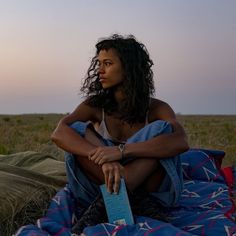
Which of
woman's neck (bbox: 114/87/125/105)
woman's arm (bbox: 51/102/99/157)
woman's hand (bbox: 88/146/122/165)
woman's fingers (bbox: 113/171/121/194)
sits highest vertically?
woman's neck (bbox: 114/87/125/105)

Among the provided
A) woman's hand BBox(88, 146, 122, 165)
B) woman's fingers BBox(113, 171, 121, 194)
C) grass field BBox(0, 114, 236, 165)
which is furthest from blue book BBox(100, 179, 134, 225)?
grass field BBox(0, 114, 236, 165)

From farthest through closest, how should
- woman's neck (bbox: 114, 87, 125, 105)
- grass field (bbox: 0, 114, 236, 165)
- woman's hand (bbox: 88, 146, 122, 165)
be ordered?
grass field (bbox: 0, 114, 236, 165) → woman's neck (bbox: 114, 87, 125, 105) → woman's hand (bbox: 88, 146, 122, 165)

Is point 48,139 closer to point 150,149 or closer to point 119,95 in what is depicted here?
point 119,95

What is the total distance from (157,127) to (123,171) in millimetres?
416

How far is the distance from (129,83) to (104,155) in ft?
2.63

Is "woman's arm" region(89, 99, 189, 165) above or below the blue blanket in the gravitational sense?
above

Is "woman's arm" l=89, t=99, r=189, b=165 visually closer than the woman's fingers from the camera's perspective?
No

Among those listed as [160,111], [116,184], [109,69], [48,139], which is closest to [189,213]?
[116,184]

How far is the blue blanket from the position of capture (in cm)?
308

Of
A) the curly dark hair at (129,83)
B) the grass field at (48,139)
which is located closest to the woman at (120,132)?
the curly dark hair at (129,83)

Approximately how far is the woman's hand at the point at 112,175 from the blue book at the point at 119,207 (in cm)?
3

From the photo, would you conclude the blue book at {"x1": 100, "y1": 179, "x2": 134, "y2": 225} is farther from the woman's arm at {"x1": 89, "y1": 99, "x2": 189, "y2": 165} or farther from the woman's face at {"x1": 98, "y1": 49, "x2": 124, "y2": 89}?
the woman's face at {"x1": 98, "y1": 49, "x2": 124, "y2": 89}

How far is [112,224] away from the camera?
315 cm

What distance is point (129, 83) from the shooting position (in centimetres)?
396
